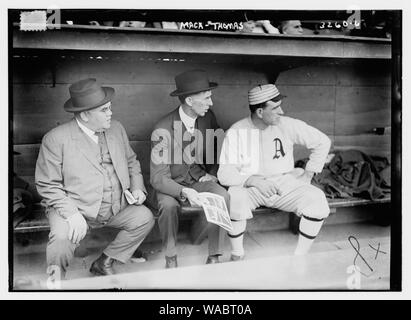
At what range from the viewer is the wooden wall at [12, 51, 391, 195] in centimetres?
377

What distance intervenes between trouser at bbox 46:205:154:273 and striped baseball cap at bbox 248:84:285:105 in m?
1.31

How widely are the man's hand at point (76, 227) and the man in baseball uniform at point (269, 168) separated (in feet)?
3.89

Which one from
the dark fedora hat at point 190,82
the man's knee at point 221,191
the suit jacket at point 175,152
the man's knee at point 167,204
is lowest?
the man's knee at point 167,204

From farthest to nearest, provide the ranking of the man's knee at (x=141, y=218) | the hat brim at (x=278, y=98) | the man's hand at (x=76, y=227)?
the hat brim at (x=278, y=98), the man's knee at (x=141, y=218), the man's hand at (x=76, y=227)

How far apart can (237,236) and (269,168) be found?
2.13 feet

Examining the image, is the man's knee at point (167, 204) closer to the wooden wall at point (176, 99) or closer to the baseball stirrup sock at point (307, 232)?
the wooden wall at point (176, 99)

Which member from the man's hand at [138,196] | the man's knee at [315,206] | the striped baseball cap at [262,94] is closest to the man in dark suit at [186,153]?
the man's hand at [138,196]

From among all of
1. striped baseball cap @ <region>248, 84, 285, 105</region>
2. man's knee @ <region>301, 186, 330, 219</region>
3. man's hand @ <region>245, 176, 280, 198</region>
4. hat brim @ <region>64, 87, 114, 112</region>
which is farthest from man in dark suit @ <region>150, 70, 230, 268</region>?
man's knee @ <region>301, 186, 330, 219</region>

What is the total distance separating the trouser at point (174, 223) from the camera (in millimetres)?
3746

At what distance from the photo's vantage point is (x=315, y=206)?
13.1ft

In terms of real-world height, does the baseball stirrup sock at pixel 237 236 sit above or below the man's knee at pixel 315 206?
below

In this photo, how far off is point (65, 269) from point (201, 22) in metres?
2.30

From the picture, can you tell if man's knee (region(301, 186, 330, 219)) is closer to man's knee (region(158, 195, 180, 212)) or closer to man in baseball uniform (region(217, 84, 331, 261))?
man in baseball uniform (region(217, 84, 331, 261))

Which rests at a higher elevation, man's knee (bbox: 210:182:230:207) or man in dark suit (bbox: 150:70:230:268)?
man in dark suit (bbox: 150:70:230:268)
